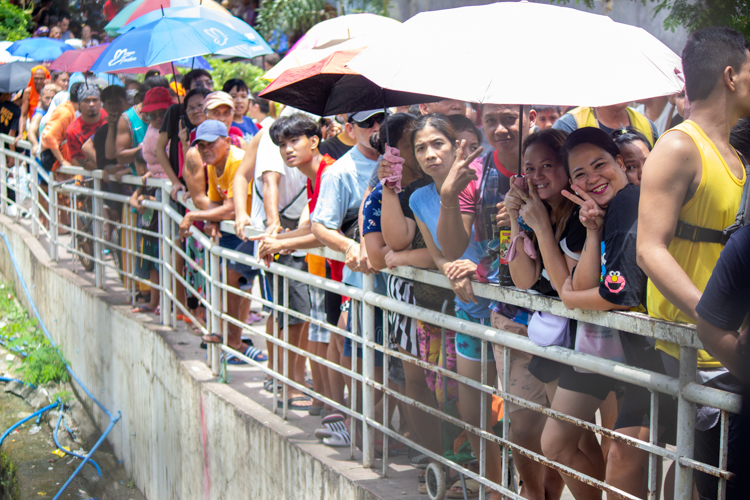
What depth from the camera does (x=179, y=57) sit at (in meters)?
6.16

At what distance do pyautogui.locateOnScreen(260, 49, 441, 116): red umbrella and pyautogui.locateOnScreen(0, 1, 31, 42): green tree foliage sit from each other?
52.2ft

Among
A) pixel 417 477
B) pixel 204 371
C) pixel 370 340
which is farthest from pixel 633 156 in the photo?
pixel 204 371

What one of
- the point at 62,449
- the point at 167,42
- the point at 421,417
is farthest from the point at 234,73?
the point at 421,417

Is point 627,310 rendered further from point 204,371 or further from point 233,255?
point 204,371

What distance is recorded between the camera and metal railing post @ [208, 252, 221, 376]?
5078mm

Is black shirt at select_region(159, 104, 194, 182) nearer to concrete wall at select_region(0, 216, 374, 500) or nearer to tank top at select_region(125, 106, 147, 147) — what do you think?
tank top at select_region(125, 106, 147, 147)

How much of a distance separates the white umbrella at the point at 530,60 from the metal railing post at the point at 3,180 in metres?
9.91

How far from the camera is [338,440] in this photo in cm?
389

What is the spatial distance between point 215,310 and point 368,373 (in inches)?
70.6

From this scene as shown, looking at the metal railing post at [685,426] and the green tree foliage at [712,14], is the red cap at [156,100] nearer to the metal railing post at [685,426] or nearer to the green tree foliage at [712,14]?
the green tree foliage at [712,14]

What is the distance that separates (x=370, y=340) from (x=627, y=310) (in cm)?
145

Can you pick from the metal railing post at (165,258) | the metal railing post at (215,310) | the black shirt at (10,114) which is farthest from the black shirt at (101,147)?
the black shirt at (10,114)

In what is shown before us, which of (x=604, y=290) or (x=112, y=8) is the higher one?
(x=112, y=8)

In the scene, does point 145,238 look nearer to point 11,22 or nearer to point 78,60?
point 78,60
